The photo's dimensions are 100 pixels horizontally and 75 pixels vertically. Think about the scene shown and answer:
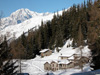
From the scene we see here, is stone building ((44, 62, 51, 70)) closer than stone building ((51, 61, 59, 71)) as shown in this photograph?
No

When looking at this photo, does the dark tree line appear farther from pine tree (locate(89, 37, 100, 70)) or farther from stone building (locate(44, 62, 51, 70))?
pine tree (locate(89, 37, 100, 70))

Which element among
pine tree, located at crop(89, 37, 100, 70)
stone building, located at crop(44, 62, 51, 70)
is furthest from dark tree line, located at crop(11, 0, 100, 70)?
pine tree, located at crop(89, 37, 100, 70)

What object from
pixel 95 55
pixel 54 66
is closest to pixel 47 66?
pixel 54 66

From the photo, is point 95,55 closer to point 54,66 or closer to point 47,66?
point 54,66

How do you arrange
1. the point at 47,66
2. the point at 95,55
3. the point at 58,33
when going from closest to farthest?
the point at 95,55, the point at 47,66, the point at 58,33

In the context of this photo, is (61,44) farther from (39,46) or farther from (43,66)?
(43,66)

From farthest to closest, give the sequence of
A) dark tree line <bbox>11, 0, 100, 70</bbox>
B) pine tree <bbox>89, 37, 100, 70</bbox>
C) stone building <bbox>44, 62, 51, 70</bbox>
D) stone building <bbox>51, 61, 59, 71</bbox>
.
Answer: dark tree line <bbox>11, 0, 100, 70</bbox>, stone building <bbox>44, 62, 51, 70</bbox>, stone building <bbox>51, 61, 59, 71</bbox>, pine tree <bbox>89, 37, 100, 70</bbox>

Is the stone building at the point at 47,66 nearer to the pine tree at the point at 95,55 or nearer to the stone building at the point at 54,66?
the stone building at the point at 54,66

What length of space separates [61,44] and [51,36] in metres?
13.6

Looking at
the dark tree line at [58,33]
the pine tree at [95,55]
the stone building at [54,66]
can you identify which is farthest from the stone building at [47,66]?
the pine tree at [95,55]

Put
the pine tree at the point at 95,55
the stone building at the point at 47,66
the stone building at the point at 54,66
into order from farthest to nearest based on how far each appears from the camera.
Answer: the stone building at the point at 47,66 < the stone building at the point at 54,66 < the pine tree at the point at 95,55

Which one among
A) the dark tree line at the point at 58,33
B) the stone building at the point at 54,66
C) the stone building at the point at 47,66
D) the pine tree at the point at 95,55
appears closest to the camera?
the pine tree at the point at 95,55

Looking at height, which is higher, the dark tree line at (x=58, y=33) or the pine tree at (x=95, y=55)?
the dark tree line at (x=58, y=33)

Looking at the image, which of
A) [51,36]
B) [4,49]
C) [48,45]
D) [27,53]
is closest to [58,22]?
[51,36]
